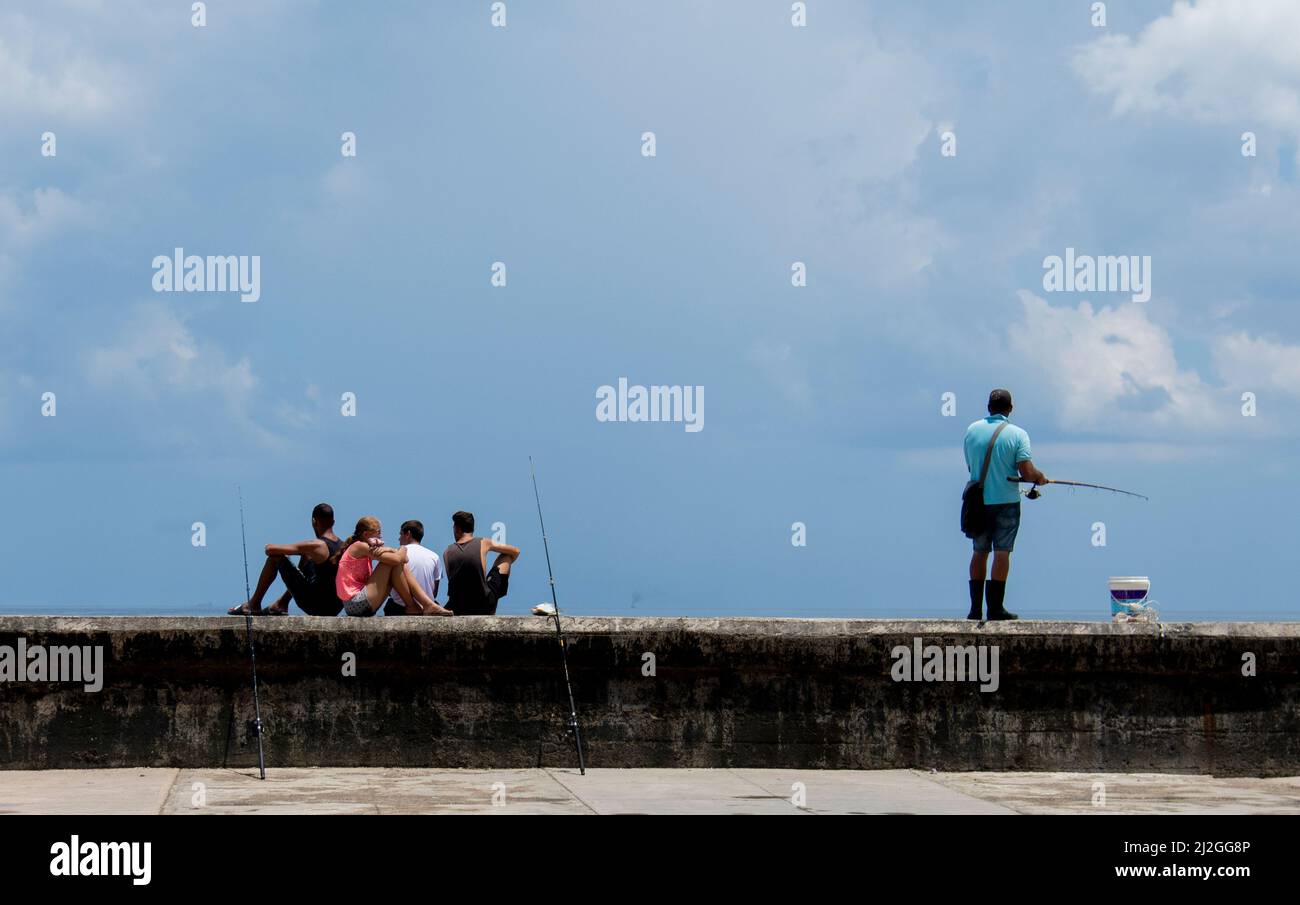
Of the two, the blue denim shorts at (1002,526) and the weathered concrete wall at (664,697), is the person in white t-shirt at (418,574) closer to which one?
the weathered concrete wall at (664,697)

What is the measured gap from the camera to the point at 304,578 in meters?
10.8

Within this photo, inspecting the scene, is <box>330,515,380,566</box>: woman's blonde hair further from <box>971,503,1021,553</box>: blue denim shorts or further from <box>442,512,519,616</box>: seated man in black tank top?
<box>971,503,1021,553</box>: blue denim shorts


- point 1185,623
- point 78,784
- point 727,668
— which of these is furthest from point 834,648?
point 78,784

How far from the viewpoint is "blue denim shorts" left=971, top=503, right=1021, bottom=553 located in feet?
35.1

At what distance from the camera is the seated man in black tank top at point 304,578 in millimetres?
10625

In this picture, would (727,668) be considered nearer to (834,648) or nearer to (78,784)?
(834,648)

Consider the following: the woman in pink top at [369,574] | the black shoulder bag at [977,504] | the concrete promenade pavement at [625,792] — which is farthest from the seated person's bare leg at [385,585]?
the black shoulder bag at [977,504]

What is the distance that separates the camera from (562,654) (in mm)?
10289

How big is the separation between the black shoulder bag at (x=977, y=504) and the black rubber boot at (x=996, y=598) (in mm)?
344

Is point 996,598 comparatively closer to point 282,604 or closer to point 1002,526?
point 1002,526

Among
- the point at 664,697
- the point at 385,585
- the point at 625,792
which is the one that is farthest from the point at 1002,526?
the point at 385,585

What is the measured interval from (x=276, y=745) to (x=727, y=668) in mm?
2716

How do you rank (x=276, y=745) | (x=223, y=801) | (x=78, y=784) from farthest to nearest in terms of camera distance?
(x=276, y=745), (x=78, y=784), (x=223, y=801)

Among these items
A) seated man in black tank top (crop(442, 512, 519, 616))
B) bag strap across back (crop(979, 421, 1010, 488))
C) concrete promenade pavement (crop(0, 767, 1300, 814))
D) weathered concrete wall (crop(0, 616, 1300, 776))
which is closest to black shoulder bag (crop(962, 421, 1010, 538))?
bag strap across back (crop(979, 421, 1010, 488))
